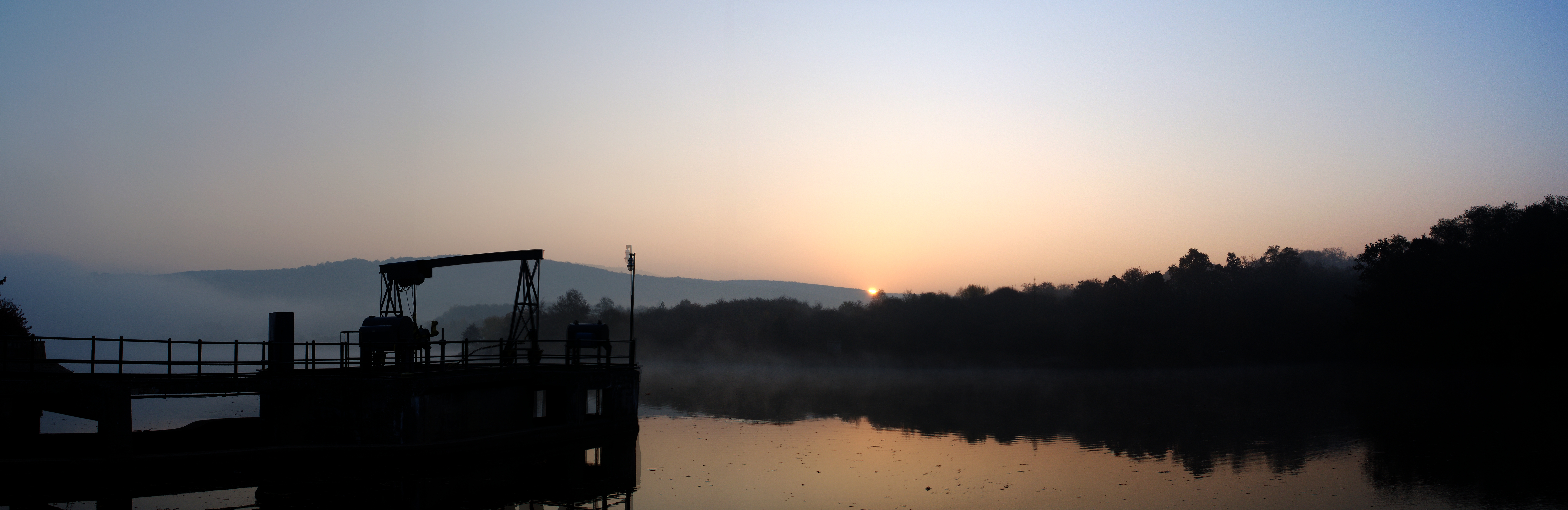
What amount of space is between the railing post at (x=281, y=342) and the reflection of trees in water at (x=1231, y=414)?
842 inches

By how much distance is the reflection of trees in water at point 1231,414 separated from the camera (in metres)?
27.3

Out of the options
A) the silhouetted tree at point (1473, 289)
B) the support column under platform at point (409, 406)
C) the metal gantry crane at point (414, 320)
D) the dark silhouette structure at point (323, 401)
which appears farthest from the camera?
the silhouetted tree at point (1473, 289)

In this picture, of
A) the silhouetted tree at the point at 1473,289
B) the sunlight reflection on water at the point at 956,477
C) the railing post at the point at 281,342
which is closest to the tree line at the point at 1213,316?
the silhouetted tree at the point at 1473,289

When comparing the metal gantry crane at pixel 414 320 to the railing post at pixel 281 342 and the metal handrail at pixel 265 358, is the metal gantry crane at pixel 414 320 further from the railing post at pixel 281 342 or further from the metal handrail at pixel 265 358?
the railing post at pixel 281 342

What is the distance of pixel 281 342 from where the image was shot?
27672 millimetres

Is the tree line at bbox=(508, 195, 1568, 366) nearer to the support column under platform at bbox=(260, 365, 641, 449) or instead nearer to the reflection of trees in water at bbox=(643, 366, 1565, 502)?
the reflection of trees in water at bbox=(643, 366, 1565, 502)

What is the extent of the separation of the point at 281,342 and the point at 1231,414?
4060cm

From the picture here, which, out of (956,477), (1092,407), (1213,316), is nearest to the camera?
(956,477)

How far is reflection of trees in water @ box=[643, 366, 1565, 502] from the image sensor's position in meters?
27.3

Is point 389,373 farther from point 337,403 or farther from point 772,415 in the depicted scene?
point 772,415

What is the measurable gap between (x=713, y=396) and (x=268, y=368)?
35338mm

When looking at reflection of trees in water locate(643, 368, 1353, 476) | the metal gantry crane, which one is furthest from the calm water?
the metal gantry crane

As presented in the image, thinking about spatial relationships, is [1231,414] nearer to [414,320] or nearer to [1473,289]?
[414,320]

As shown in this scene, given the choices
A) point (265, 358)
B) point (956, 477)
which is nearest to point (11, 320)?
point (265, 358)
